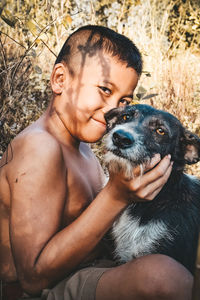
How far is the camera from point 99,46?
255cm

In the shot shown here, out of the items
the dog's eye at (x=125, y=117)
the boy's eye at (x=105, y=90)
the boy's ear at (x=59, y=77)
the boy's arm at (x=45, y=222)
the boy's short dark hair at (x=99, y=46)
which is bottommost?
the boy's arm at (x=45, y=222)

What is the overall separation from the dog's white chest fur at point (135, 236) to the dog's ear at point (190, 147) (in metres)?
0.55

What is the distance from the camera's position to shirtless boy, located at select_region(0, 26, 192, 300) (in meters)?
1.83

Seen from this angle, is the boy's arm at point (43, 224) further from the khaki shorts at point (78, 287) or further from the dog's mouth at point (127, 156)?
the dog's mouth at point (127, 156)

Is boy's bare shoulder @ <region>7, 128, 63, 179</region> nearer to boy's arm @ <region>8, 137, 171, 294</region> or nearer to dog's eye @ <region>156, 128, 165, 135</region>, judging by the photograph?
boy's arm @ <region>8, 137, 171, 294</region>

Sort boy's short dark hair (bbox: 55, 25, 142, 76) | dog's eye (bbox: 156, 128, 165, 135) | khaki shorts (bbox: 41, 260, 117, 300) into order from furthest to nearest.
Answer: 1. boy's short dark hair (bbox: 55, 25, 142, 76)
2. dog's eye (bbox: 156, 128, 165, 135)
3. khaki shorts (bbox: 41, 260, 117, 300)

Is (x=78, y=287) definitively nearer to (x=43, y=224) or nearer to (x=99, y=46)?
(x=43, y=224)

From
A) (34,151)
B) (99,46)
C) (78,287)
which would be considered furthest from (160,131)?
(78,287)

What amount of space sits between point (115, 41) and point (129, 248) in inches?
62.9

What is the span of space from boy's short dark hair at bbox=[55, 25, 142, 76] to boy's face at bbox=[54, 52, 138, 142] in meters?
0.07

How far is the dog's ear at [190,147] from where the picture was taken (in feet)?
8.26

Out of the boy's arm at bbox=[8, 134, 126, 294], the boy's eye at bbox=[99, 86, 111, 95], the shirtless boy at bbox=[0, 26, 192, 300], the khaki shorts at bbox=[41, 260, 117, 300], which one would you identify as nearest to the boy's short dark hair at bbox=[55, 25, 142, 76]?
the shirtless boy at bbox=[0, 26, 192, 300]

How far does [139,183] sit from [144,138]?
510 mm

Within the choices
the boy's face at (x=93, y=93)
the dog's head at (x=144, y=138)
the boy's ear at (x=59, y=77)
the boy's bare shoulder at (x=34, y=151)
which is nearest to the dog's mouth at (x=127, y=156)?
the dog's head at (x=144, y=138)
